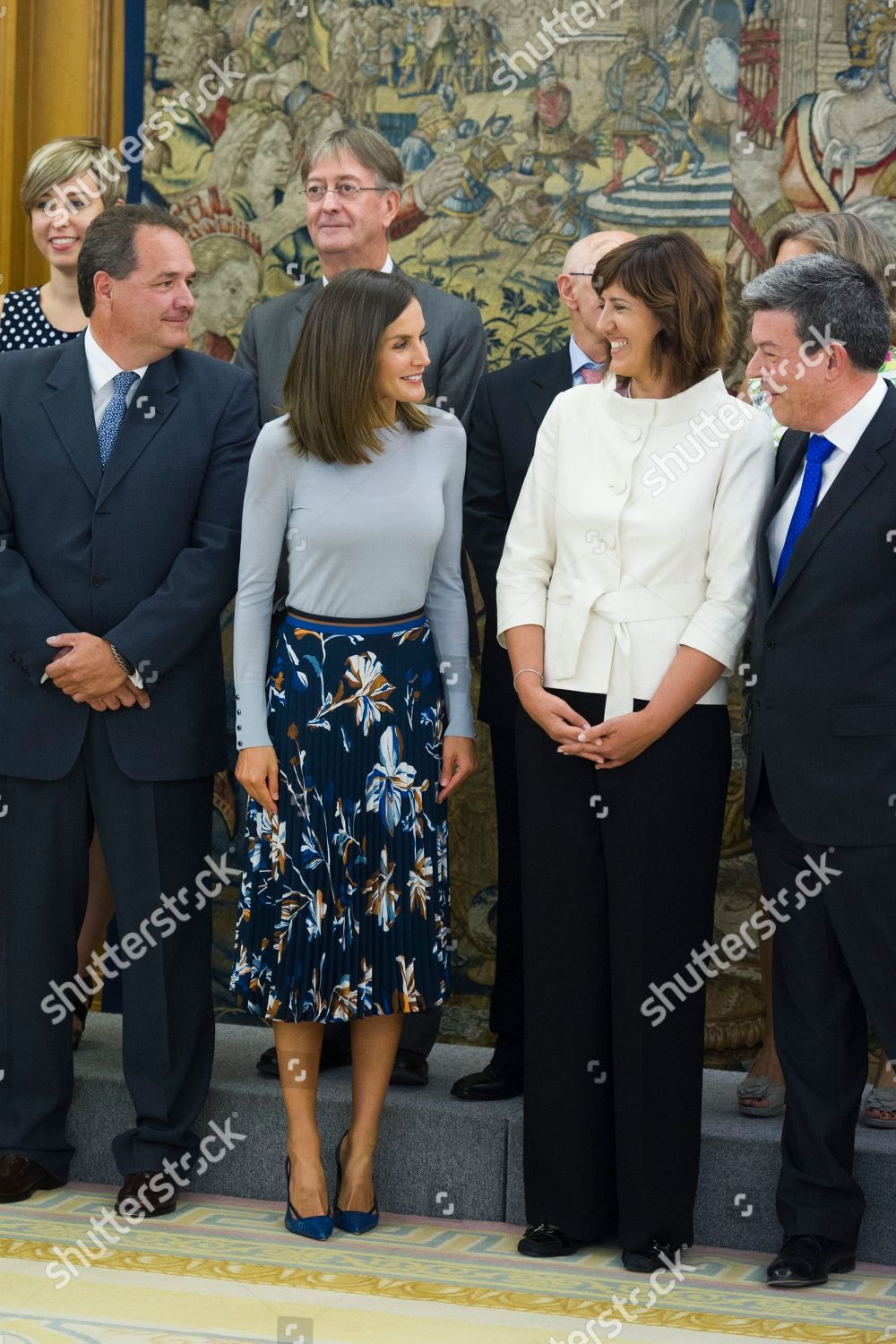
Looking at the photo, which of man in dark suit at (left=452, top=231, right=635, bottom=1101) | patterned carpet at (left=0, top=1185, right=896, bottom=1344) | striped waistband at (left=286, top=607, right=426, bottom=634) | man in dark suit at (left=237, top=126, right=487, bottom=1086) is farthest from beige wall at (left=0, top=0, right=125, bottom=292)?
patterned carpet at (left=0, top=1185, right=896, bottom=1344)

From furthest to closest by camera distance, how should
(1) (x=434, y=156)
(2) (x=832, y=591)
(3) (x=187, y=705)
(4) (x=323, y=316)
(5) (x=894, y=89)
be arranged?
(1) (x=434, y=156)
(5) (x=894, y=89)
(3) (x=187, y=705)
(4) (x=323, y=316)
(2) (x=832, y=591)

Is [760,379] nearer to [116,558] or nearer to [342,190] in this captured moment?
[342,190]

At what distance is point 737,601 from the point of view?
3.32 meters

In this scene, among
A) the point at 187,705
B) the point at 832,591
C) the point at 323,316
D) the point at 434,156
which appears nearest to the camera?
the point at 832,591

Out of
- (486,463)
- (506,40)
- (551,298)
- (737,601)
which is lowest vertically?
(737,601)

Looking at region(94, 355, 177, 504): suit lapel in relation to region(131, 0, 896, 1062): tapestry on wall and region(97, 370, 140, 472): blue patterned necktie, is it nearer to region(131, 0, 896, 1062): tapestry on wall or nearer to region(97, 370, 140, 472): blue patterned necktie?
region(97, 370, 140, 472): blue patterned necktie

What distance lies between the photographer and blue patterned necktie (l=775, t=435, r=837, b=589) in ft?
10.8

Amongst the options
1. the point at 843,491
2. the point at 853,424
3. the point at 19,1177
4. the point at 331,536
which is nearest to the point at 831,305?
the point at 853,424

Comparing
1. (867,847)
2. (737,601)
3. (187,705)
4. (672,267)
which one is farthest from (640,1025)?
(672,267)

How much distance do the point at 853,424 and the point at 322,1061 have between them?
6.33 ft

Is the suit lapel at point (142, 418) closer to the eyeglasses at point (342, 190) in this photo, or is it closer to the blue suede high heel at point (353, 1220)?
the eyeglasses at point (342, 190)

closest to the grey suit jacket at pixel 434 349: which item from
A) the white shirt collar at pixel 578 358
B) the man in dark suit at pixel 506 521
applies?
the man in dark suit at pixel 506 521

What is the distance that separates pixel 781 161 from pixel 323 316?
1.76 meters

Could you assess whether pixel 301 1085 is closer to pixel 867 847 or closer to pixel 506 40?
pixel 867 847
